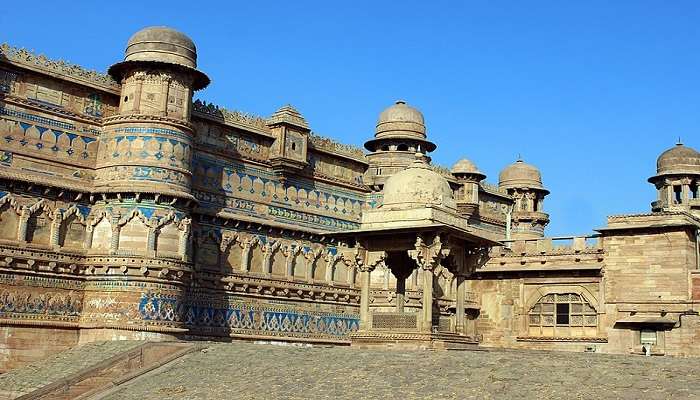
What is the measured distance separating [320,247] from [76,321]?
925 cm

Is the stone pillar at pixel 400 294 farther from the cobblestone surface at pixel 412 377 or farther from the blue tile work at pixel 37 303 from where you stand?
the blue tile work at pixel 37 303

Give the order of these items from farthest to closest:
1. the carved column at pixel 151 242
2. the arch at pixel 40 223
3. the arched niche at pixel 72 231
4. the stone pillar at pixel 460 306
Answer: the arched niche at pixel 72 231 → the carved column at pixel 151 242 → the arch at pixel 40 223 → the stone pillar at pixel 460 306

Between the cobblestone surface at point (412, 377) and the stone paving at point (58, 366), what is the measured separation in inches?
104

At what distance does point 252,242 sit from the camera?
2617cm

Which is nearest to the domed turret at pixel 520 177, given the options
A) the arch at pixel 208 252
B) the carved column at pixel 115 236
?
the arch at pixel 208 252

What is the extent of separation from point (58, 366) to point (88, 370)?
346cm

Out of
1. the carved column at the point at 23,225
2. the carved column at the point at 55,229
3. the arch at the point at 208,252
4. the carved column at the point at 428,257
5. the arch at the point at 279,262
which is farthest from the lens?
the arch at the point at 279,262

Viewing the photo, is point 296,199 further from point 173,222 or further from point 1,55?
point 1,55

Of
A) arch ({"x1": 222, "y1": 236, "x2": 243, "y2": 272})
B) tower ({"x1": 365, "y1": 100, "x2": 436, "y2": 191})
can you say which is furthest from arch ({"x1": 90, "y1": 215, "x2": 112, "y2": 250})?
tower ({"x1": 365, "y1": 100, "x2": 436, "y2": 191})

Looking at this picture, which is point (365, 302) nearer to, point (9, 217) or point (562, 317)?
point (9, 217)

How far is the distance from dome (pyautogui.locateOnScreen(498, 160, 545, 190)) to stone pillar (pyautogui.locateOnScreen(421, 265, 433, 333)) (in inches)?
848

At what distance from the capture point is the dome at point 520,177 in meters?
39.2

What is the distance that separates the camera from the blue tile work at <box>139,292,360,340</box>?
21.8 m

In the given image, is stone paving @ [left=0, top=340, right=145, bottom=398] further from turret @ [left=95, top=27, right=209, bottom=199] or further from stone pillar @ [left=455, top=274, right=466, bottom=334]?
stone pillar @ [left=455, top=274, right=466, bottom=334]
